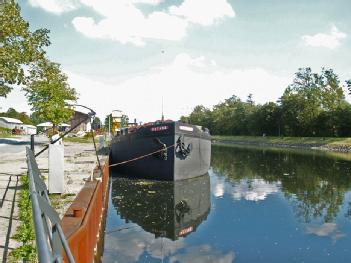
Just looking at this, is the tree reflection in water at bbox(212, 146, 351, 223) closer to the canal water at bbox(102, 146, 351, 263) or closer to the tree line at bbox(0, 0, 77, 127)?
the canal water at bbox(102, 146, 351, 263)

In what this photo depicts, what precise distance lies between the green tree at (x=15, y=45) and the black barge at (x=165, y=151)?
20.4ft

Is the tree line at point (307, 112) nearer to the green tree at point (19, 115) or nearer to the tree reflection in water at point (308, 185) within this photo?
the tree reflection in water at point (308, 185)

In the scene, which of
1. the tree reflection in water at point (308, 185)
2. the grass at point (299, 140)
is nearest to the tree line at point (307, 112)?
the grass at point (299, 140)

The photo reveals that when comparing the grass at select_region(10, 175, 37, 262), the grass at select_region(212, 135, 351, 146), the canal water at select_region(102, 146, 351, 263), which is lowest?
the canal water at select_region(102, 146, 351, 263)

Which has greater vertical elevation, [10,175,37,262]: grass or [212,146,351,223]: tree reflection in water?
[10,175,37,262]: grass

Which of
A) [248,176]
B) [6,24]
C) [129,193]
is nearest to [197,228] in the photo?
[129,193]

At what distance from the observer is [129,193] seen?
677 inches

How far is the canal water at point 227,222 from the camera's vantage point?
9.52 m

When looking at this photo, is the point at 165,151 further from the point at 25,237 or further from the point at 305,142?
the point at 305,142

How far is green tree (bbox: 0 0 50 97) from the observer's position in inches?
583

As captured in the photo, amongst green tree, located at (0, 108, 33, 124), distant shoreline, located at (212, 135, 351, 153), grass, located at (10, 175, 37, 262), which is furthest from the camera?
green tree, located at (0, 108, 33, 124)

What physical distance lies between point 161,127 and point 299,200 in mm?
7787

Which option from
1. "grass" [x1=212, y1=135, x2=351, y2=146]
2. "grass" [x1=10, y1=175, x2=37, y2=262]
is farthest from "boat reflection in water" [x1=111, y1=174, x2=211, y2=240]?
"grass" [x1=212, y1=135, x2=351, y2=146]

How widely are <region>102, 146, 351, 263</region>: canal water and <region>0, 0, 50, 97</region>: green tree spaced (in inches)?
263
